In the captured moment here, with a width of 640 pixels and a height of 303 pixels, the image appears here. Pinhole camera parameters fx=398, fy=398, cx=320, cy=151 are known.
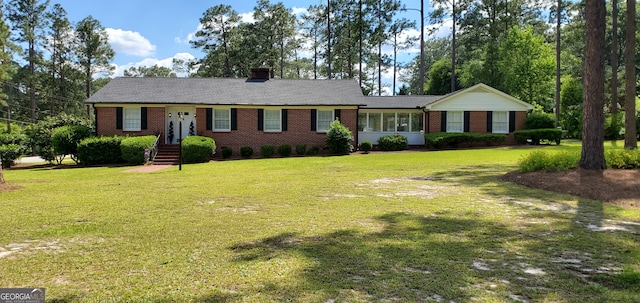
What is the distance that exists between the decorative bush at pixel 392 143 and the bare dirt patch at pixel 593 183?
517 inches

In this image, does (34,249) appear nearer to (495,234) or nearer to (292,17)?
(495,234)

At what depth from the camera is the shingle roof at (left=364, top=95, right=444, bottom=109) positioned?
2560 cm

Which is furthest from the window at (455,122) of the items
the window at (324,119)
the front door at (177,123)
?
the front door at (177,123)

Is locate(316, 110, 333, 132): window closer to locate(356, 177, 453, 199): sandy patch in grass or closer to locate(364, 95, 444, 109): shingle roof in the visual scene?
locate(364, 95, 444, 109): shingle roof

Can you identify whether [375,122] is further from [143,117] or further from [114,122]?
[114,122]

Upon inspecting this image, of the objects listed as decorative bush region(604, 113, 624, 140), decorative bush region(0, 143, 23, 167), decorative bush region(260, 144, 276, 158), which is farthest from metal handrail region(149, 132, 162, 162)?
decorative bush region(604, 113, 624, 140)

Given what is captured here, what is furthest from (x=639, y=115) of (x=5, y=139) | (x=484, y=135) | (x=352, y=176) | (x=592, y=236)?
(x=5, y=139)

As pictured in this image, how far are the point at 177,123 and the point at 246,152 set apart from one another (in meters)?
4.31

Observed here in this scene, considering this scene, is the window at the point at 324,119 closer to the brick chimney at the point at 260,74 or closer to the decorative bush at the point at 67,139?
the brick chimney at the point at 260,74

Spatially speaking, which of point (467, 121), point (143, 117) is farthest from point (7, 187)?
point (467, 121)

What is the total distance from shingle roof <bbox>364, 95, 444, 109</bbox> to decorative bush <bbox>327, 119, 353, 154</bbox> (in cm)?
427

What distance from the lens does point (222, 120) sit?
22453mm

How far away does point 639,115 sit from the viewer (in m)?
26.6

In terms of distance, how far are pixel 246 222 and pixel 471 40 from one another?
146 ft
